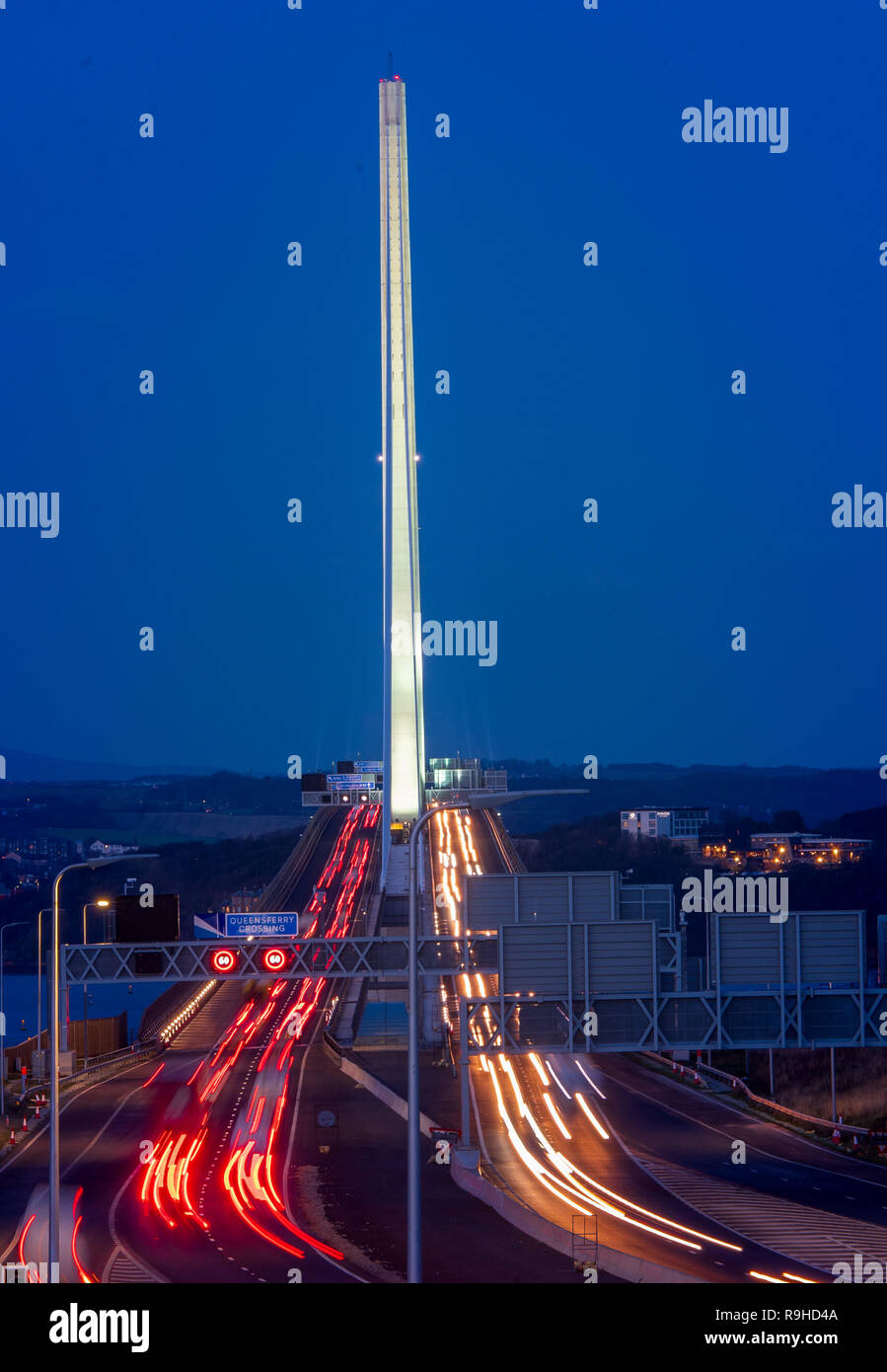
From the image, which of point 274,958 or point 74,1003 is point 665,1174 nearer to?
point 274,958

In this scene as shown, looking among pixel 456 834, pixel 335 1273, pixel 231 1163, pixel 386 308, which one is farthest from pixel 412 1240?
pixel 456 834

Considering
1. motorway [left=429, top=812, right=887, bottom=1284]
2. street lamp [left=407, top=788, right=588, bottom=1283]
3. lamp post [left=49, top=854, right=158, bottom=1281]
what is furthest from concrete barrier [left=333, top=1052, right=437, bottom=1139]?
street lamp [left=407, top=788, right=588, bottom=1283]

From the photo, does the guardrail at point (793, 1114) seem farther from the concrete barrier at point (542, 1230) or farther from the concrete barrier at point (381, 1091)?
the concrete barrier at point (542, 1230)

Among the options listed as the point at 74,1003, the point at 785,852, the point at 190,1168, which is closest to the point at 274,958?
A: the point at 190,1168

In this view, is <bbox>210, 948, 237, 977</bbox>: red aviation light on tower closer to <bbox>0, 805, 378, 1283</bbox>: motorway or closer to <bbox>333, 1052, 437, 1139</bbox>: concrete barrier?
<bbox>0, 805, 378, 1283</bbox>: motorway

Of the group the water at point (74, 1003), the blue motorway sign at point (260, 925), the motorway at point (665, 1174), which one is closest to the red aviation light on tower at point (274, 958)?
the blue motorway sign at point (260, 925)

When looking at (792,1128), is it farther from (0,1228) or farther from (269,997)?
(269,997)
